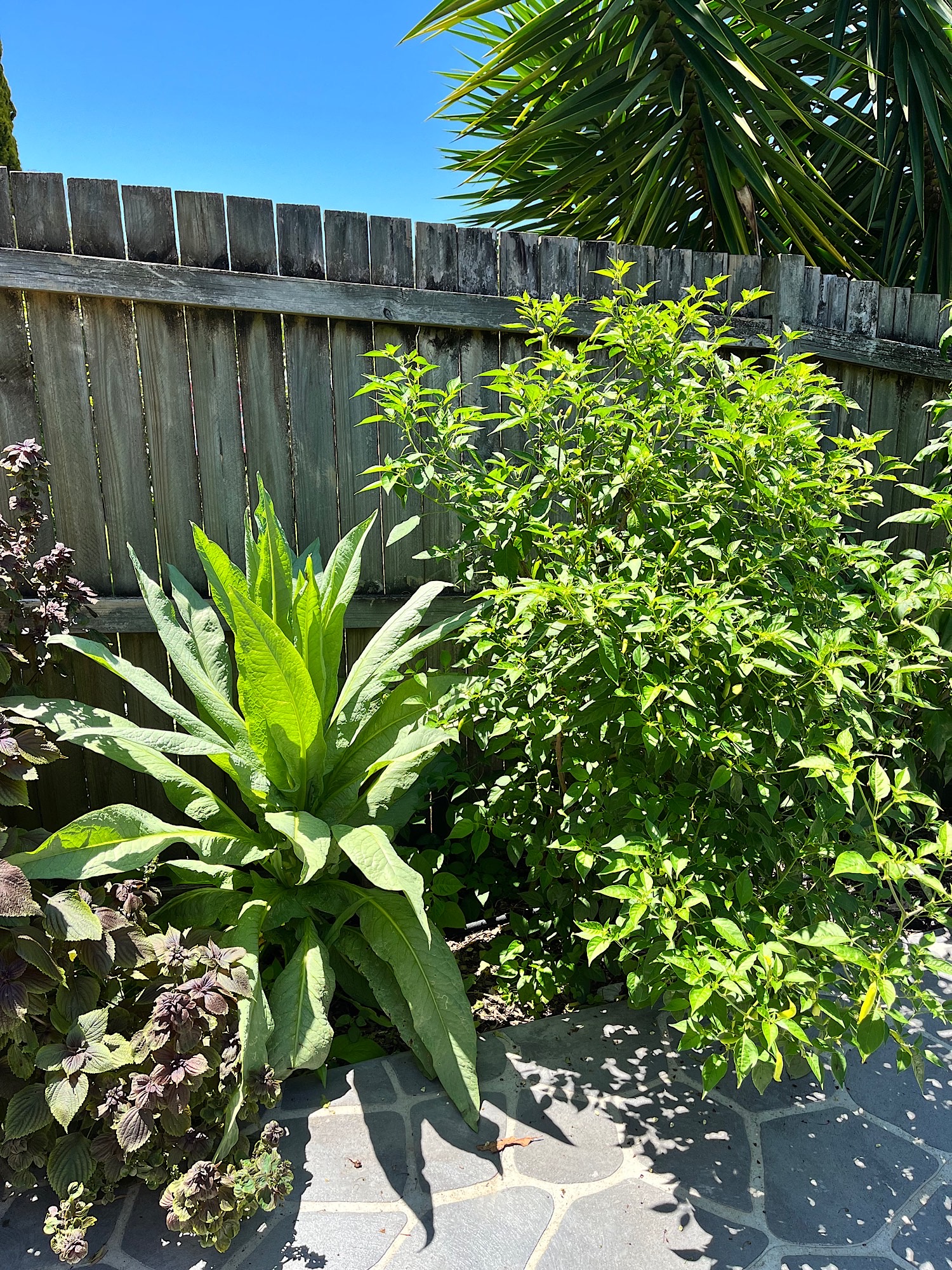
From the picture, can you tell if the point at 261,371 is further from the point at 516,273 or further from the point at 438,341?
the point at 516,273

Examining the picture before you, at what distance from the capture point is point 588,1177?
1634 millimetres

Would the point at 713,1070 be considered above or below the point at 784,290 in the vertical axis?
below

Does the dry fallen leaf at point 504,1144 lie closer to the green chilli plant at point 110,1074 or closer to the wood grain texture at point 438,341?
the green chilli plant at point 110,1074

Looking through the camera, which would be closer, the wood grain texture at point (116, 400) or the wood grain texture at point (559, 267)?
the wood grain texture at point (116, 400)

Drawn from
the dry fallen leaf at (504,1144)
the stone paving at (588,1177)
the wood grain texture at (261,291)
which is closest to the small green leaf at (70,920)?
the stone paving at (588,1177)

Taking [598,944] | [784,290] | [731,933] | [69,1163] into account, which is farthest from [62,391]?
[784,290]

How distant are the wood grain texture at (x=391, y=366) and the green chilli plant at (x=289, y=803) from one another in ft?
1.43

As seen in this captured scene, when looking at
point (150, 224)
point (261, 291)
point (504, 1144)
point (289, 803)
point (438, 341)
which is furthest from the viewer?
point (438, 341)

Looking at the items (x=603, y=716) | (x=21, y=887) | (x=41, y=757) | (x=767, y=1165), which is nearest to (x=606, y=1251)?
(x=767, y=1165)

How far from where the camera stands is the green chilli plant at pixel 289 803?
1.75m

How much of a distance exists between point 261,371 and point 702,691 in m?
1.60

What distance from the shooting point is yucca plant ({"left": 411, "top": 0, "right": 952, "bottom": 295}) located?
3742 mm

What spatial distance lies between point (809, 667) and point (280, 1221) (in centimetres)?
149

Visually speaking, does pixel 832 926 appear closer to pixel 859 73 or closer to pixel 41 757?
pixel 41 757
